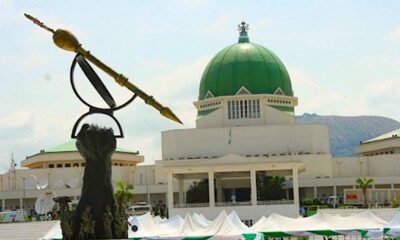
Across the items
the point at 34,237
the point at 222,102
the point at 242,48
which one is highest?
the point at 242,48

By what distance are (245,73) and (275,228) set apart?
136 ft

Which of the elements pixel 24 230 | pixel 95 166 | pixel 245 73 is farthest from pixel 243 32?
pixel 95 166

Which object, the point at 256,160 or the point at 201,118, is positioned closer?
the point at 256,160

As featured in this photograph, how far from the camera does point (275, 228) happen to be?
3859 cm

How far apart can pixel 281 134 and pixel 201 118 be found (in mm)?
7357

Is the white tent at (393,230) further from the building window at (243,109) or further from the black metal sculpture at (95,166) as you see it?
the building window at (243,109)

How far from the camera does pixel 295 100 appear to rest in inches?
3238

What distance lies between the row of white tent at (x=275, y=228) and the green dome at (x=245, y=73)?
39.8m

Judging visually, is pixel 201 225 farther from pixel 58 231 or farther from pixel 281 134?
pixel 281 134

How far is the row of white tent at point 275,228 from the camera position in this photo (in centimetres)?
3731

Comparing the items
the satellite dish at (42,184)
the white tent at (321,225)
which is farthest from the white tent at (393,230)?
the satellite dish at (42,184)

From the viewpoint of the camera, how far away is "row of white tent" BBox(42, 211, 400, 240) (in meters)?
37.3

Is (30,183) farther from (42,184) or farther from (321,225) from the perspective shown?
(321,225)

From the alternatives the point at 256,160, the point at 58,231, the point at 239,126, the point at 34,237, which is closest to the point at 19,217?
the point at 34,237
